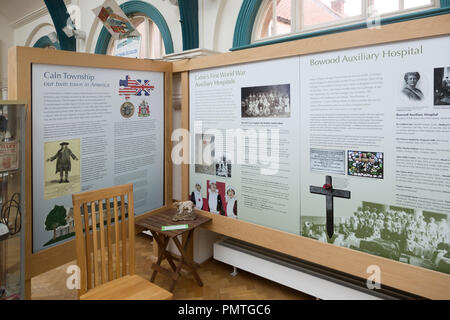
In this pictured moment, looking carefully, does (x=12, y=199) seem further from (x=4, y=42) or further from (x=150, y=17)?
(x=4, y=42)

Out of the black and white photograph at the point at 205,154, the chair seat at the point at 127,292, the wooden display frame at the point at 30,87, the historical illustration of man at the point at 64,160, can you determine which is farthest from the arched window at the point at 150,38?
the chair seat at the point at 127,292

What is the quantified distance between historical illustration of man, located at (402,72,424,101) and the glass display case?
9.07 feet

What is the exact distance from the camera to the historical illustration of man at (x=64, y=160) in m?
2.65

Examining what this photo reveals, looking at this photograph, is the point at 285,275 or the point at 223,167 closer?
the point at 285,275

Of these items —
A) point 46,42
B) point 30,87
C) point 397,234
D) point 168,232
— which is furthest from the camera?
point 46,42

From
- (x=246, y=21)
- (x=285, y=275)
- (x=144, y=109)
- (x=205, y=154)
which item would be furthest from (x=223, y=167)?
(x=246, y=21)

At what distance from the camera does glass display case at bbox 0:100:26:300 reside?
2191mm

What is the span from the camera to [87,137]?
2844 mm

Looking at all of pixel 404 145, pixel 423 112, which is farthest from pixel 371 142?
pixel 423 112

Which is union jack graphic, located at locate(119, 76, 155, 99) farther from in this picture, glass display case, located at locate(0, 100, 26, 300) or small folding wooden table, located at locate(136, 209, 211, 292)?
small folding wooden table, located at locate(136, 209, 211, 292)

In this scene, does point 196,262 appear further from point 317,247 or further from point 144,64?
point 144,64

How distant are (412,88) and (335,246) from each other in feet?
4.42

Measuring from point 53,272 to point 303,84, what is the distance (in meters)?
3.59

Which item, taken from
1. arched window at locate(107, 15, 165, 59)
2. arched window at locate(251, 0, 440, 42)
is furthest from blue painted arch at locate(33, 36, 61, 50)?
arched window at locate(251, 0, 440, 42)
